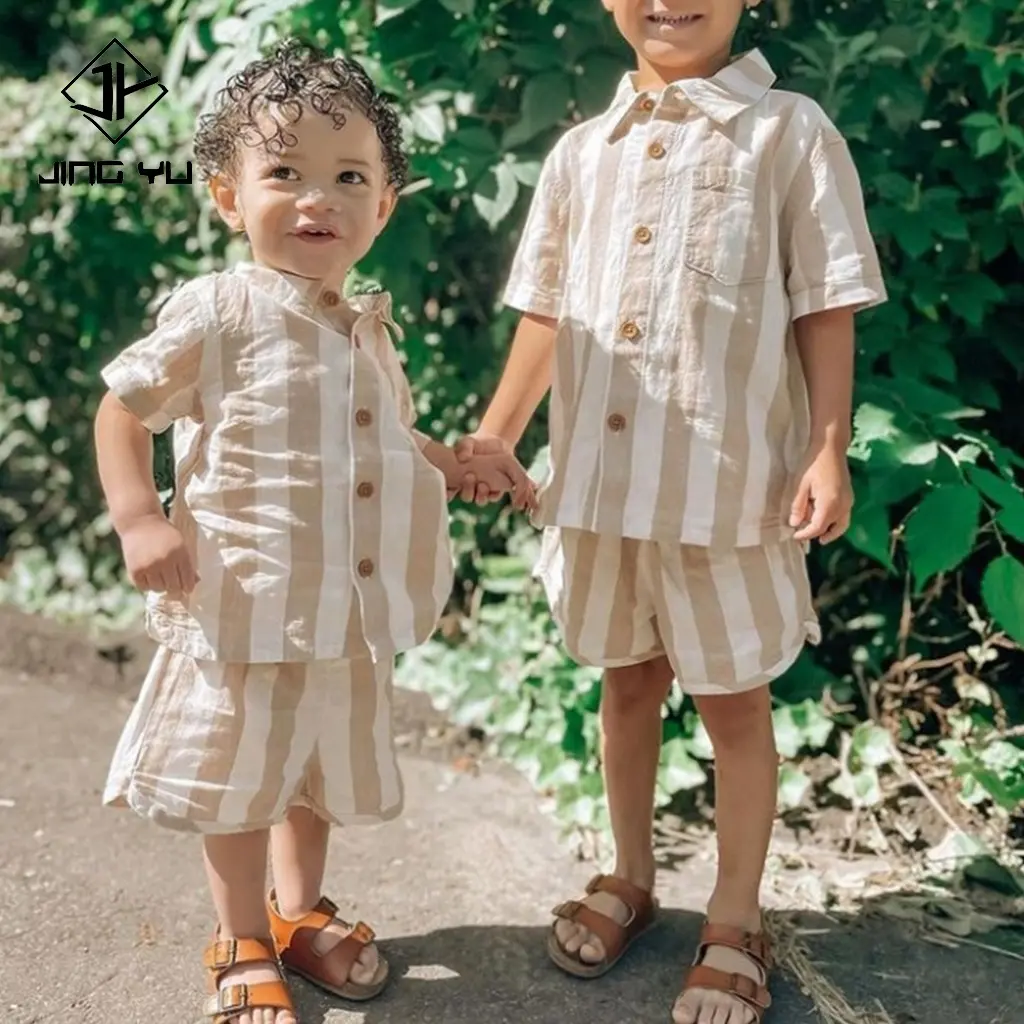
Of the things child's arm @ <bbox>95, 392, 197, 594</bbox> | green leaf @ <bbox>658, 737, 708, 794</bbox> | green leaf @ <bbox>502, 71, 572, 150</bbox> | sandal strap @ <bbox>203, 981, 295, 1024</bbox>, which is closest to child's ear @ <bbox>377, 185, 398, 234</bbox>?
child's arm @ <bbox>95, 392, 197, 594</bbox>

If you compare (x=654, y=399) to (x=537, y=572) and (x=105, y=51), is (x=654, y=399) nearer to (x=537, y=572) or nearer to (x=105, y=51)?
(x=537, y=572)

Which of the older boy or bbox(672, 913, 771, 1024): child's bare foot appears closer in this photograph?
the older boy

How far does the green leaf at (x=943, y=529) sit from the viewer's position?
215cm

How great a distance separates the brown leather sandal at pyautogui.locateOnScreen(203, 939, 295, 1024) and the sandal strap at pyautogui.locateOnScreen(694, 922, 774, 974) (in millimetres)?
638

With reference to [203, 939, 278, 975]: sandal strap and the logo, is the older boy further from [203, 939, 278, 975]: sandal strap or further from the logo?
the logo

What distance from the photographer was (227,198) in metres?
1.86

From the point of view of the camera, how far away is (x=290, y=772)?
6.25 feet

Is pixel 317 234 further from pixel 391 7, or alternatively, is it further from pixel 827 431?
pixel 391 7

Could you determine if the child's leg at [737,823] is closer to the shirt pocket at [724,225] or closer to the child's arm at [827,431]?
the child's arm at [827,431]

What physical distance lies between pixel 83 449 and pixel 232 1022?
269 centimetres

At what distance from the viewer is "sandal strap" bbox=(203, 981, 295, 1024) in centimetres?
195

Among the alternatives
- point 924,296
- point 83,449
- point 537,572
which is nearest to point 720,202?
point 537,572

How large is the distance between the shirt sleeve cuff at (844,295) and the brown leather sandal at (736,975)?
964 millimetres

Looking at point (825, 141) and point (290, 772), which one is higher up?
point (825, 141)
